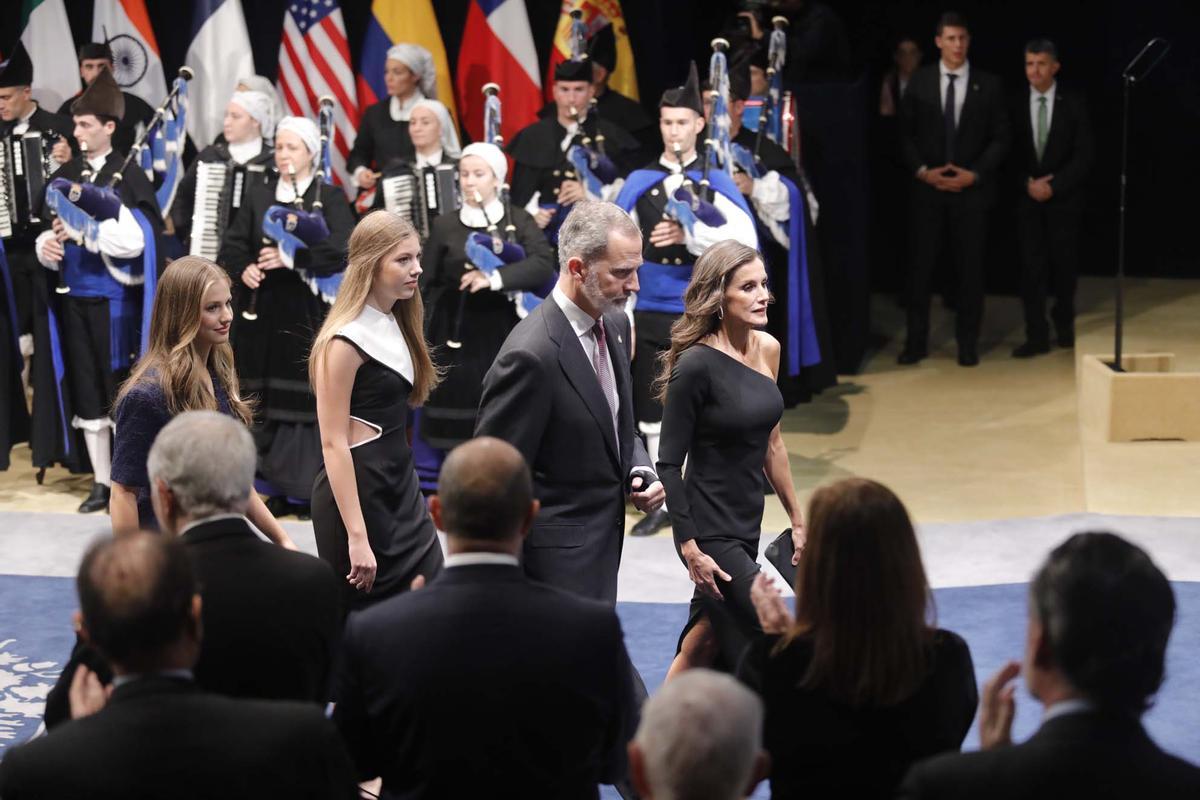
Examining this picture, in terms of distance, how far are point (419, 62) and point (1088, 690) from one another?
664cm

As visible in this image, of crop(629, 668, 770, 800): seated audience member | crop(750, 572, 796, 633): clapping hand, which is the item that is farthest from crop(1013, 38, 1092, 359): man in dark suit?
crop(629, 668, 770, 800): seated audience member

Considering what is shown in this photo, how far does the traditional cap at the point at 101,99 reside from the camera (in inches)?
294

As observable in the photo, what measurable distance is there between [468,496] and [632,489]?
146cm

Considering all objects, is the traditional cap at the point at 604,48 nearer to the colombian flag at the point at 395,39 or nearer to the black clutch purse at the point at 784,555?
the colombian flag at the point at 395,39

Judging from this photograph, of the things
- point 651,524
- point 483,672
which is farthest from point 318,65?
point 483,672

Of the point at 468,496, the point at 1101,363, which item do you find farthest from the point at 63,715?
the point at 1101,363

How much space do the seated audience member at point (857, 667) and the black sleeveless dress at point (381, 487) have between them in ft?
5.94

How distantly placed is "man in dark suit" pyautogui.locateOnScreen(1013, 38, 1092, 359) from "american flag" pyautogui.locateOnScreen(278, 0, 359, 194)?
153 inches

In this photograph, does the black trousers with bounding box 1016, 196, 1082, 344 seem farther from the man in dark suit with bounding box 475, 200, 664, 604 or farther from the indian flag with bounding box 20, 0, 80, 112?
the man in dark suit with bounding box 475, 200, 664, 604

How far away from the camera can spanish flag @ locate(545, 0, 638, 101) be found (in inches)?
350

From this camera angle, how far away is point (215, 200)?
764 cm

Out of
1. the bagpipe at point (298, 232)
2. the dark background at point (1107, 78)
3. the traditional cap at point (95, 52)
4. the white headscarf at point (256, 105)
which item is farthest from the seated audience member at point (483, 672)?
the dark background at point (1107, 78)

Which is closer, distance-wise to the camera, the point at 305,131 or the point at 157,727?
the point at 157,727

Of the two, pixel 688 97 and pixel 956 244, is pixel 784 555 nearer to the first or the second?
pixel 688 97
